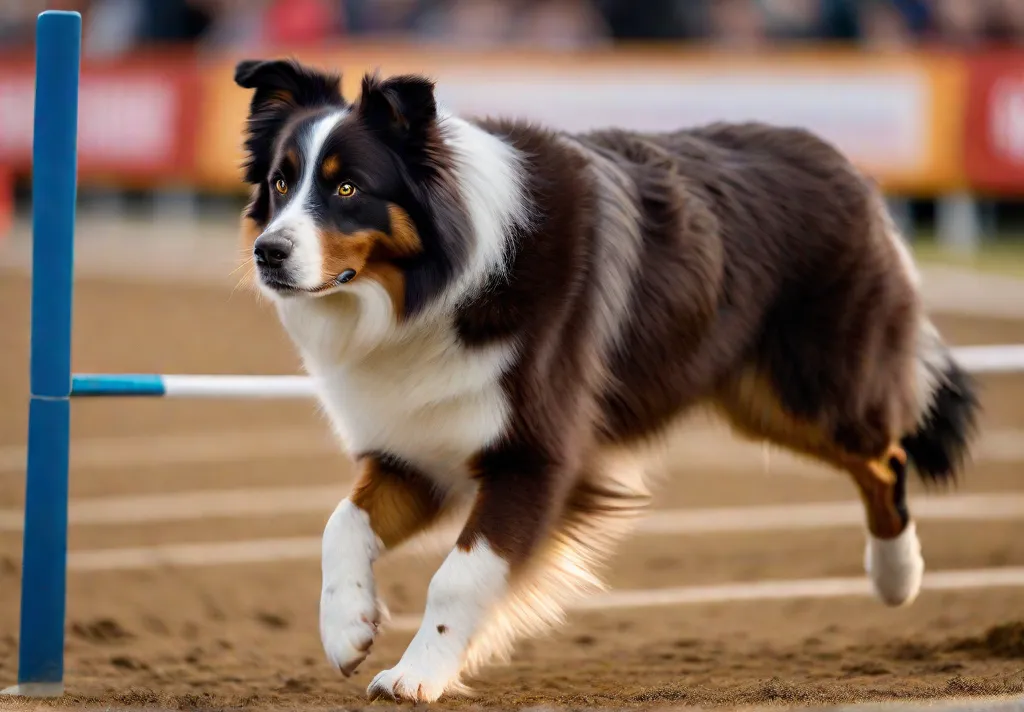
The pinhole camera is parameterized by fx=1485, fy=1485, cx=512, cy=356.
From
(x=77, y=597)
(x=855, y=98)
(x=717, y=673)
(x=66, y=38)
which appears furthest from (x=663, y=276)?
(x=855, y=98)

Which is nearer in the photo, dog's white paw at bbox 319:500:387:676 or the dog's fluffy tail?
dog's white paw at bbox 319:500:387:676

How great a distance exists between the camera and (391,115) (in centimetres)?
370

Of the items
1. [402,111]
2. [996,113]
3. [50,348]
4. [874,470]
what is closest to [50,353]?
[50,348]

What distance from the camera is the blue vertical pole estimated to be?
12.6 ft

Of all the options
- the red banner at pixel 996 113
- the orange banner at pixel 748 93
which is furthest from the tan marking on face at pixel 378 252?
the red banner at pixel 996 113

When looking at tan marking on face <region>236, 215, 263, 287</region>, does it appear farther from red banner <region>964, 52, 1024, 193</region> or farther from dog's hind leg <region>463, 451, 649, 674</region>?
red banner <region>964, 52, 1024, 193</region>

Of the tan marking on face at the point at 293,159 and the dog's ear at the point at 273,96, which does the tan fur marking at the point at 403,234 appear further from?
the dog's ear at the point at 273,96

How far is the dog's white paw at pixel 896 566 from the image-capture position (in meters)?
4.73

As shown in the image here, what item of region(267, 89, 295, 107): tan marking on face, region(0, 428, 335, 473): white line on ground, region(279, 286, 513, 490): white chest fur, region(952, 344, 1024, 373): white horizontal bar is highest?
region(267, 89, 295, 107): tan marking on face

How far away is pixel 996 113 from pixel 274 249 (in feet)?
34.4

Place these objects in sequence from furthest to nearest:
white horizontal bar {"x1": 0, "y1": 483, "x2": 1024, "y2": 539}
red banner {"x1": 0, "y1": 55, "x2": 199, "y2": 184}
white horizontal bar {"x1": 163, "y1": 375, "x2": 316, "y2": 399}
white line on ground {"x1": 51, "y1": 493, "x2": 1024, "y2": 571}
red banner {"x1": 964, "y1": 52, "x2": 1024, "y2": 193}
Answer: red banner {"x1": 0, "y1": 55, "x2": 199, "y2": 184} → red banner {"x1": 964, "y1": 52, "x2": 1024, "y2": 193} → white horizontal bar {"x1": 0, "y1": 483, "x2": 1024, "y2": 539} → white line on ground {"x1": 51, "y1": 493, "x2": 1024, "y2": 571} → white horizontal bar {"x1": 163, "y1": 375, "x2": 316, "y2": 399}

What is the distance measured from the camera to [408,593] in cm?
545

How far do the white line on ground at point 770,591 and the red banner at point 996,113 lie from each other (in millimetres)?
8069

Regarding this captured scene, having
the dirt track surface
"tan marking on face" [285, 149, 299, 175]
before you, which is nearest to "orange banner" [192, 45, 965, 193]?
the dirt track surface
